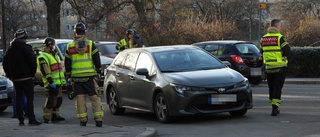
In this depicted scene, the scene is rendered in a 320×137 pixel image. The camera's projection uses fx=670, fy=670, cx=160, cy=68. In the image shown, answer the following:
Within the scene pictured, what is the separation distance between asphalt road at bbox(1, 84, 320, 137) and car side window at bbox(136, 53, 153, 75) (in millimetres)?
1054

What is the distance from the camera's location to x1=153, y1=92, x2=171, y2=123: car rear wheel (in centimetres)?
1218

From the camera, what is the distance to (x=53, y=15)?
3428cm

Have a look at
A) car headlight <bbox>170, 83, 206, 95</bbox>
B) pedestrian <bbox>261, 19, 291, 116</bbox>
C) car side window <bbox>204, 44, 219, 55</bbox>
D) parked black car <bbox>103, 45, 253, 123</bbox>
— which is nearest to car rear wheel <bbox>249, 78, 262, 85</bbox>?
car side window <bbox>204, 44, 219, 55</bbox>

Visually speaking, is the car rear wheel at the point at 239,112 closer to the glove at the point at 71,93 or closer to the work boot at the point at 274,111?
the work boot at the point at 274,111

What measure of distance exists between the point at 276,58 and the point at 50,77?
4383 mm

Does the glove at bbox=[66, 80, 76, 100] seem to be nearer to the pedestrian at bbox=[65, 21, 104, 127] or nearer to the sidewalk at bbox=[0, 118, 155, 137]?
the pedestrian at bbox=[65, 21, 104, 127]

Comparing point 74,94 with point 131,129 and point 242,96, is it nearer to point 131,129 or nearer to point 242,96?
point 131,129

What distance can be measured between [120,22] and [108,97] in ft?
140

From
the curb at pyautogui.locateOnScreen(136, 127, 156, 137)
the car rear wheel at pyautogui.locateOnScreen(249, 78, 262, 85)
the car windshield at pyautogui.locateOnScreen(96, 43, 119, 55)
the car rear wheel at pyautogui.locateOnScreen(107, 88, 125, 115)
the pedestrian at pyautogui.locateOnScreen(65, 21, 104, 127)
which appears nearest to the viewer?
the curb at pyautogui.locateOnScreen(136, 127, 156, 137)

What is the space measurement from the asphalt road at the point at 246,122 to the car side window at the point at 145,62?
3.46 ft

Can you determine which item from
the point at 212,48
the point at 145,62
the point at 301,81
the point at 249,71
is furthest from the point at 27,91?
the point at 301,81

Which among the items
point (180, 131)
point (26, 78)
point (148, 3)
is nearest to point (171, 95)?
point (180, 131)

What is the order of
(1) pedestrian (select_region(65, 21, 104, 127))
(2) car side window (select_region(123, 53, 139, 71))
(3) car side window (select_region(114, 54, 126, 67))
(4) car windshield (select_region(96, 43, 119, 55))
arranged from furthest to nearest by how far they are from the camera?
(4) car windshield (select_region(96, 43, 119, 55))
(3) car side window (select_region(114, 54, 126, 67))
(2) car side window (select_region(123, 53, 139, 71))
(1) pedestrian (select_region(65, 21, 104, 127))

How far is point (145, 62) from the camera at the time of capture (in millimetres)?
13422
